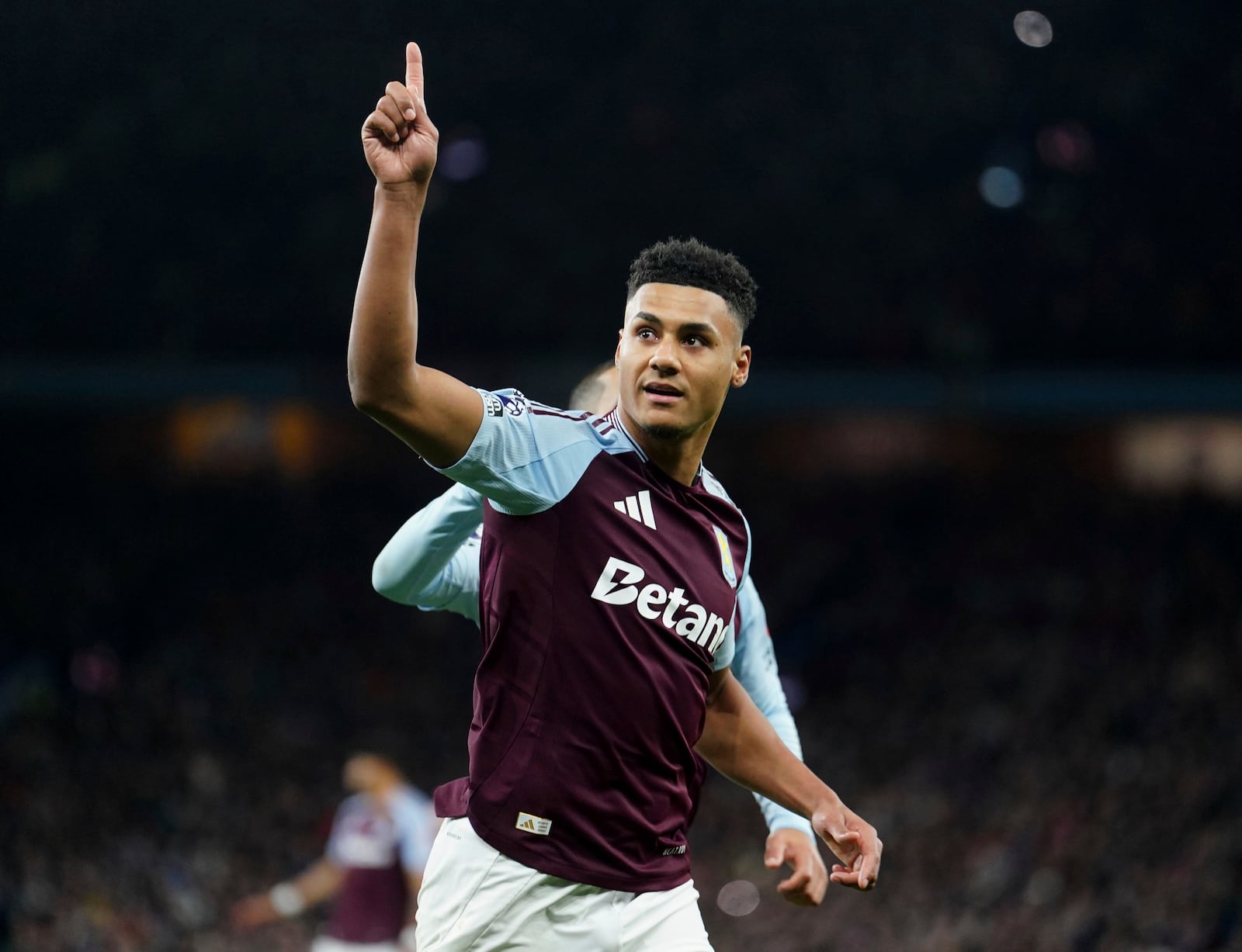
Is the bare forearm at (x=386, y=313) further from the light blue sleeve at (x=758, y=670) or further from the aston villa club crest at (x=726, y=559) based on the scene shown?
the light blue sleeve at (x=758, y=670)

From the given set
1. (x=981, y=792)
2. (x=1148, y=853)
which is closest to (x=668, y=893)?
(x=1148, y=853)

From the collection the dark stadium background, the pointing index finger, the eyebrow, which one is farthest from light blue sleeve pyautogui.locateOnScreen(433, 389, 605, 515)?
the dark stadium background

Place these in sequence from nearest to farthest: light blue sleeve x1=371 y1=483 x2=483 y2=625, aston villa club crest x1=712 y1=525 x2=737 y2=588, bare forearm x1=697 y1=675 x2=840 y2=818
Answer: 1. aston villa club crest x1=712 y1=525 x2=737 y2=588
2. bare forearm x1=697 y1=675 x2=840 y2=818
3. light blue sleeve x1=371 y1=483 x2=483 y2=625

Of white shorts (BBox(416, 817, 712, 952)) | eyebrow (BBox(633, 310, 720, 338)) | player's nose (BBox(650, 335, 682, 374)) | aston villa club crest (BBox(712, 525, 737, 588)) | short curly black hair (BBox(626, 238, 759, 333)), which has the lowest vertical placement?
white shorts (BBox(416, 817, 712, 952))

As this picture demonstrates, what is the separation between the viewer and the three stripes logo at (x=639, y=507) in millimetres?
2484

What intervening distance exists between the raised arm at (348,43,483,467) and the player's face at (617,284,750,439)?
50cm

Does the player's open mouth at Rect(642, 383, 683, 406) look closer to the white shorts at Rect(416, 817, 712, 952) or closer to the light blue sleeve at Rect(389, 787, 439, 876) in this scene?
the white shorts at Rect(416, 817, 712, 952)

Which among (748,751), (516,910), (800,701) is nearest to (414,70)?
(516,910)

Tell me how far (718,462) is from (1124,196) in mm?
5009

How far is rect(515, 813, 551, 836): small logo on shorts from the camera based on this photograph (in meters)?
2.47

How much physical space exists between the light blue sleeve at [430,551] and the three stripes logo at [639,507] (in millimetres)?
628

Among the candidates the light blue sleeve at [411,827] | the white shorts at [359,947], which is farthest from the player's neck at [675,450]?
the white shorts at [359,947]

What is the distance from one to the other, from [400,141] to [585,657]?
Answer: 0.93 metres

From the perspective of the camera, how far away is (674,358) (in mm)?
2492
